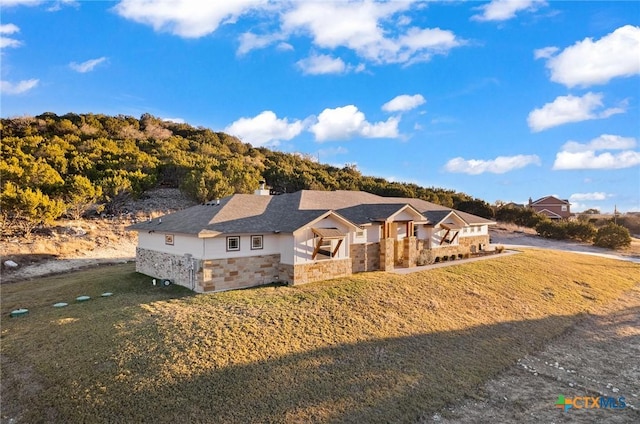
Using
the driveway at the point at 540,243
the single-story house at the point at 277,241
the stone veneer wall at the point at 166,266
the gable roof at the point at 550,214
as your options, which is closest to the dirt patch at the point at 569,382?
the single-story house at the point at 277,241

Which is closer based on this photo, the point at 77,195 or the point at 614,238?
the point at 77,195

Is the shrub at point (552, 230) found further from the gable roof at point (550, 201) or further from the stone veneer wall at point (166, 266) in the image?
the stone veneer wall at point (166, 266)

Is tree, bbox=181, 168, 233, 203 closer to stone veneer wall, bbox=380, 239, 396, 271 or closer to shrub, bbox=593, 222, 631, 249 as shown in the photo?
stone veneer wall, bbox=380, 239, 396, 271

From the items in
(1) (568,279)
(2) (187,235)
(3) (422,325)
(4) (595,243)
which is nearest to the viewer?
(3) (422,325)

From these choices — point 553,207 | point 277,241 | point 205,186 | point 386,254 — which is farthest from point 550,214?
point 277,241

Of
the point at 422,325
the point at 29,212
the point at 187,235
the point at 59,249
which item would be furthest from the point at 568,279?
the point at 29,212

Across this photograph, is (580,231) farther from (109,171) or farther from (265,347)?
(109,171)

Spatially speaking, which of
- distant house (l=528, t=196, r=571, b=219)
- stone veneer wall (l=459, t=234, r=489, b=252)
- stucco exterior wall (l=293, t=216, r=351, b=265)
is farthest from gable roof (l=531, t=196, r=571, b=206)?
stucco exterior wall (l=293, t=216, r=351, b=265)

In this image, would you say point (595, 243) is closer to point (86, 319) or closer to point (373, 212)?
point (373, 212)
